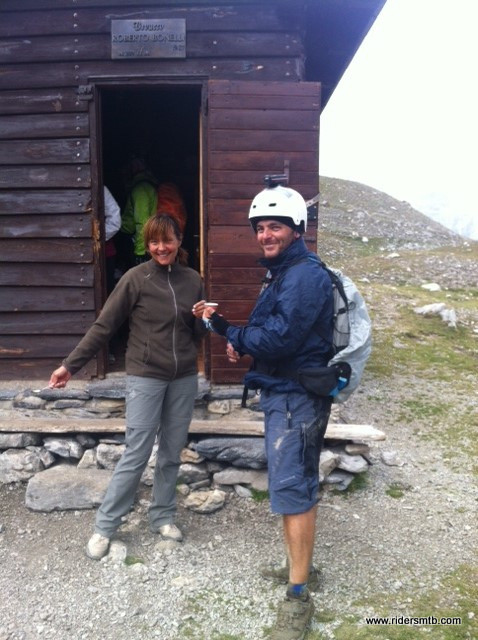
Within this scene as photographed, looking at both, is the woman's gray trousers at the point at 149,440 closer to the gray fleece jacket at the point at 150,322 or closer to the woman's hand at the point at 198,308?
the gray fleece jacket at the point at 150,322

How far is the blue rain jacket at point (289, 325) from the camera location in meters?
3.33

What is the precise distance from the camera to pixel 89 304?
554 cm

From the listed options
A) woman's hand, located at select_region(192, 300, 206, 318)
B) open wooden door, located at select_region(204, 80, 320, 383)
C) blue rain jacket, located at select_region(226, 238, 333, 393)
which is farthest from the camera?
open wooden door, located at select_region(204, 80, 320, 383)

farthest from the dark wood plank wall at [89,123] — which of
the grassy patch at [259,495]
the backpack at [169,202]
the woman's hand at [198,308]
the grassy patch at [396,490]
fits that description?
the grassy patch at [396,490]

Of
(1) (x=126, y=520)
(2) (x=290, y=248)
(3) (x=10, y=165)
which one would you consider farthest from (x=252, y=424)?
(3) (x=10, y=165)

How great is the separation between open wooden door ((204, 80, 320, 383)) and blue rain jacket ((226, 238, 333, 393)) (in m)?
1.78

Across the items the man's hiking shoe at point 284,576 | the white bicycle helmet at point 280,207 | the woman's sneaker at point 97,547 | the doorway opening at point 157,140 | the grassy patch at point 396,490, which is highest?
the doorway opening at point 157,140

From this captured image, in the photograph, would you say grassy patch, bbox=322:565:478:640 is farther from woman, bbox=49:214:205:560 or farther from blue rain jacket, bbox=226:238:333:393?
woman, bbox=49:214:205:560

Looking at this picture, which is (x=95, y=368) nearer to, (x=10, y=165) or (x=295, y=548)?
(x=10, y=165)

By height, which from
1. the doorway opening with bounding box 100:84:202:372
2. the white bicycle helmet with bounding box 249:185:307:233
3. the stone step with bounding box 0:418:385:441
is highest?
the doorway opening with bounding box 100:84:202:372

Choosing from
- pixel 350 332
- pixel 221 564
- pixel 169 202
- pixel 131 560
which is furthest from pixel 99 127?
pixel 221 564

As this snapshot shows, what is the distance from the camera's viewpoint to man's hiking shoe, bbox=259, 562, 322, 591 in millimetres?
3906

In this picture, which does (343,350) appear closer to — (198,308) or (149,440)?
(198,308)

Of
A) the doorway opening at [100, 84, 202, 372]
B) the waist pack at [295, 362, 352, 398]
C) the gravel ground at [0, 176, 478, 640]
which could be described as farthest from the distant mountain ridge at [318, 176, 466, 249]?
the waist pack at [295, 362, 352, 398]
